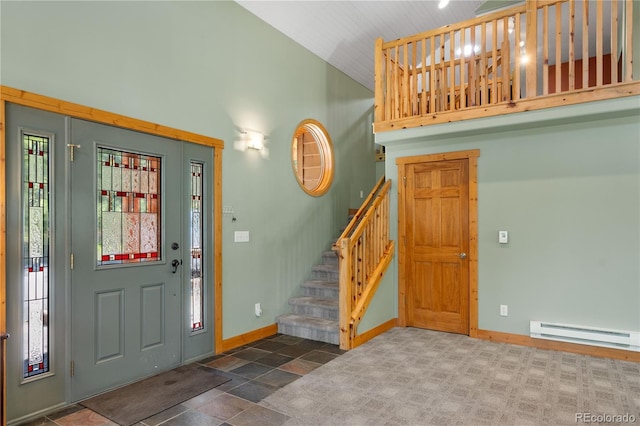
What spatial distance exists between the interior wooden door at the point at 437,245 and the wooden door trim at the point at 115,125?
93.8 inches

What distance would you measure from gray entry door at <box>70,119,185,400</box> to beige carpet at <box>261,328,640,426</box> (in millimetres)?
1327

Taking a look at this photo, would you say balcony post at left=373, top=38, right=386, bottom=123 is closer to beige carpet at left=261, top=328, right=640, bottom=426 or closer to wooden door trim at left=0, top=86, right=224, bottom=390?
wooden door trim at left=0, top=86, right=224, bottom=390

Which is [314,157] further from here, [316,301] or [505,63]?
[505,63]

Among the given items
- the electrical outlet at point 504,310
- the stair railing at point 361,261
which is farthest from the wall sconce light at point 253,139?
the electrical outlet at point 504,310

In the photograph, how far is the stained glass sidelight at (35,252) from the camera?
8.63 feet

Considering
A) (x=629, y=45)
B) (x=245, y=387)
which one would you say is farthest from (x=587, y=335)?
(x=245, y=387)

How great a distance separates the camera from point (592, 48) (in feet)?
21.2

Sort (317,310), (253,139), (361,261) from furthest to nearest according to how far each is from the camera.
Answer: (317,310) < (253,139) < (361,261)

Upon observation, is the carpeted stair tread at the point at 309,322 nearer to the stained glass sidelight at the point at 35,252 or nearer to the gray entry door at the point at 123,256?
the gray entry door at the point at 123,256

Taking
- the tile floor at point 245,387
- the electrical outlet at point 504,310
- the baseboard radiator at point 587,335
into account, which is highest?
the electrical outlet at point 504,310

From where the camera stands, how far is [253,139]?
4.45m

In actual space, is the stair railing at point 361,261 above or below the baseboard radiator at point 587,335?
above

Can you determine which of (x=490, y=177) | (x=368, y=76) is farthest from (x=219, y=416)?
(x=368, y=76)

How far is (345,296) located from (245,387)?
138 centimetres
